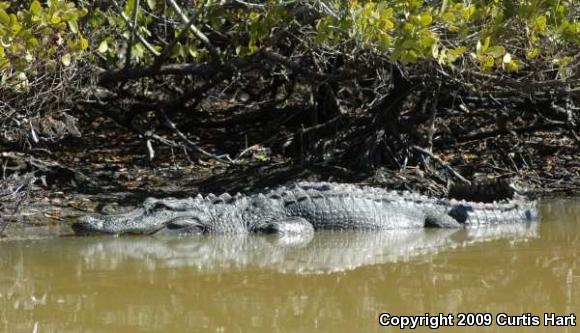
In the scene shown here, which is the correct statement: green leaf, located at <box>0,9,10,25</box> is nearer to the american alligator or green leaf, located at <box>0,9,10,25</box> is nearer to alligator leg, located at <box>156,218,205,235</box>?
the american alligator

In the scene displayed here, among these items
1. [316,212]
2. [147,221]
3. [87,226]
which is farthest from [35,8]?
[316,212]

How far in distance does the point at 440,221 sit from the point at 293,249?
1.94 metres

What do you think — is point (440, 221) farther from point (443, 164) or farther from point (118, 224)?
point (118, 224)

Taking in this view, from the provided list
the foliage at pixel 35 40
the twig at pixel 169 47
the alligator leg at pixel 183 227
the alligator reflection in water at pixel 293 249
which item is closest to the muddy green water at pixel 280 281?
the alligator reflection in water at pixel 293 249

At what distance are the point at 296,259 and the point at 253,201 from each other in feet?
6.33

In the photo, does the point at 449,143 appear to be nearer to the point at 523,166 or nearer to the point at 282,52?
the point at 523,166

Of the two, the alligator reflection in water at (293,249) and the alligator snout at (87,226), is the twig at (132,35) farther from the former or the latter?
the alligator reflection in water at (293,249)

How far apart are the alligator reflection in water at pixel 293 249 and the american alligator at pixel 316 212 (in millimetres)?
171

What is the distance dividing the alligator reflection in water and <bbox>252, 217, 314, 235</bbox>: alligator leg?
168mm

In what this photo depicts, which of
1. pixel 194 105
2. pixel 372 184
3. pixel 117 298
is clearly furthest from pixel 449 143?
pixel 117 298

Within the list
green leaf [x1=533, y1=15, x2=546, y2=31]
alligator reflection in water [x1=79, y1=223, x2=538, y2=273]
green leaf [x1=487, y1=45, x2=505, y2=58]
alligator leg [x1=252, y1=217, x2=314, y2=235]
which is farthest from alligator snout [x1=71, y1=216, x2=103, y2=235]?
green leaf [x1=533, y1=15, x2=546, y2=31]

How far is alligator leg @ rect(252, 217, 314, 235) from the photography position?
8088 millimetres

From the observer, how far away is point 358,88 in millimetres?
11047

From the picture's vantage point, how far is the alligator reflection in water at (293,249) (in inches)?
250
